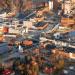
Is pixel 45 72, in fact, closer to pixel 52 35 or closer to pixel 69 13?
pixel 52 35

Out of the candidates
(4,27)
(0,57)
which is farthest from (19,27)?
(0,57)

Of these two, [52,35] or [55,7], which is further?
[55,7]

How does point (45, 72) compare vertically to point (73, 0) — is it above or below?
below

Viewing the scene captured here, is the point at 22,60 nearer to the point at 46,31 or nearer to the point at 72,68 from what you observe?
the point at 72,68

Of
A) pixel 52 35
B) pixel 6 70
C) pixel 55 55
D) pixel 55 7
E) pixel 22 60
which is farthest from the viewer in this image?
pixel 55 7

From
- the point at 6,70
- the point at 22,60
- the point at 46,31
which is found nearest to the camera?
the point at 6,70

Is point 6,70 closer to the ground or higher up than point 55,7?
closer to the ground

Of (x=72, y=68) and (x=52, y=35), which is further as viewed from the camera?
(x=52, y=35)

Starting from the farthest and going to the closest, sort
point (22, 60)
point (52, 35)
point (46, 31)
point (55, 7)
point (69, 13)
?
point (55, 7), point (69, 13), point (46, 31), point (52, 35), point (22, 60)

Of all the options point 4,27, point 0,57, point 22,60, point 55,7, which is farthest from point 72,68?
point 55,7

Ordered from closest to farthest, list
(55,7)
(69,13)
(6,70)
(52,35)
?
1. (6,70)
2. (52,35)
3. (69,13)
4. (55,7)
